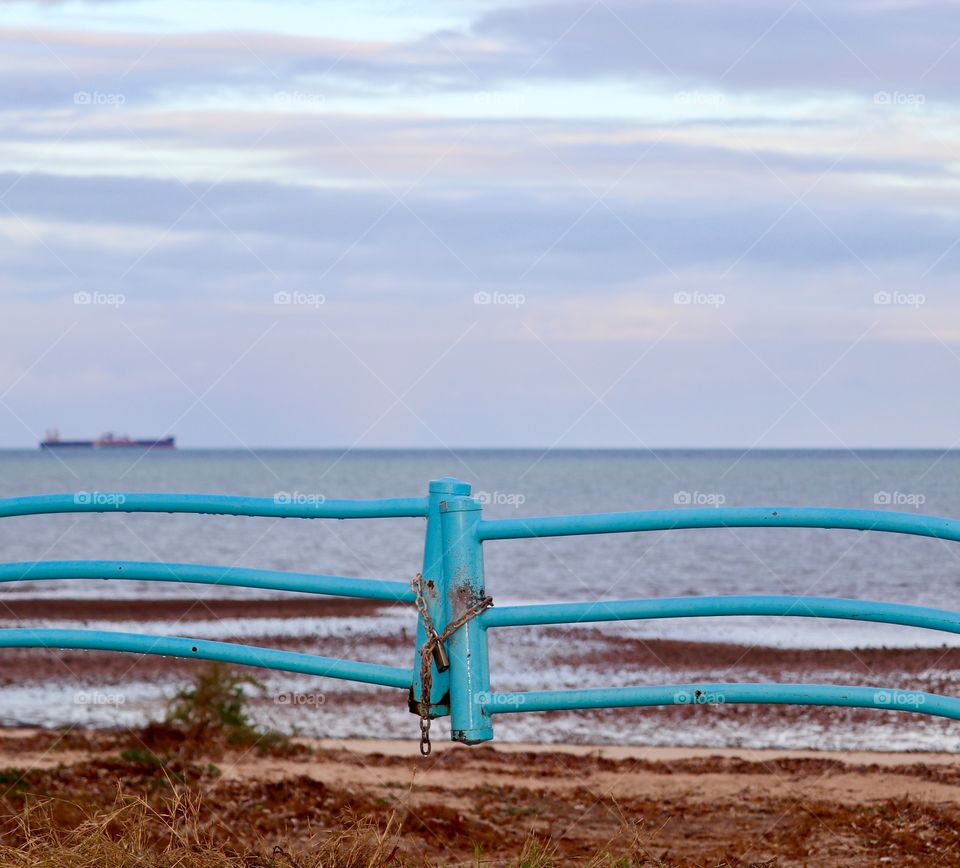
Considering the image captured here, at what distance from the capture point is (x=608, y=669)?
1313 cm

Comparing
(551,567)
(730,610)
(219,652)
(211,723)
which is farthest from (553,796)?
(551,567)

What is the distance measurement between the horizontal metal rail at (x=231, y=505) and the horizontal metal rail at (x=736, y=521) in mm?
340

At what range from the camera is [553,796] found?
22.6 feet

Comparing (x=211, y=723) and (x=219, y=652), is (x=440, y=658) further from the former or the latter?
(x=211, y=723)

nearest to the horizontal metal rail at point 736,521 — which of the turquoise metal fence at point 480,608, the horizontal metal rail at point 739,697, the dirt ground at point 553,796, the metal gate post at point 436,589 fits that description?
the turquoise metal fence at point 480,608

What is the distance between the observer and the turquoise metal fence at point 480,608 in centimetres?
354

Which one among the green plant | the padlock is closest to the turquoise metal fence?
the padlock

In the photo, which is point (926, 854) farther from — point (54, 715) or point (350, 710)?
point (54, 715)

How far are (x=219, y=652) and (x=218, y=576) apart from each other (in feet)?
0.84

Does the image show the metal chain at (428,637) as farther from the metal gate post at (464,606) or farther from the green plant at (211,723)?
the green plant at (211,723)

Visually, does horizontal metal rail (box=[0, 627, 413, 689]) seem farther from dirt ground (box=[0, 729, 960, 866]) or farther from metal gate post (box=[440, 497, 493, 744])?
dirt ground (box=[0, 729, 960, 866])

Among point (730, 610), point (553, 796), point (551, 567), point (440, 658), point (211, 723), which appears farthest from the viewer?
point (551, 567)

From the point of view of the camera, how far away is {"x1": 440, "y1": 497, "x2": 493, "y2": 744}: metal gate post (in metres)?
3.71

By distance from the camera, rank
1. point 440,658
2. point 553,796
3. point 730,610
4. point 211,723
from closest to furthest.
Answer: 1. point 730,610
2. point 440,658
3. point 553,796
4. point 211,723
